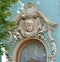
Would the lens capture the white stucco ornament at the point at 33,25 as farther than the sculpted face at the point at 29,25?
No

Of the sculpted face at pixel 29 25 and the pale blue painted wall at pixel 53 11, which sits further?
the sculpted face at pixel 29 25

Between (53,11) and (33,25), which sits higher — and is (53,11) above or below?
above

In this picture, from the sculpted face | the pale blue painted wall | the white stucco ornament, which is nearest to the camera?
the pale blue painted wall

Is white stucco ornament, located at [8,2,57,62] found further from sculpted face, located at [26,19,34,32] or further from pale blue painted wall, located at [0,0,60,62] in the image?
pale blue painted wall, located at [0,0,60,62]

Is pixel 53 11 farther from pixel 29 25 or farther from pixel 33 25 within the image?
pixel 29 25

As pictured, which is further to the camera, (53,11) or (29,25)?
(29,25)

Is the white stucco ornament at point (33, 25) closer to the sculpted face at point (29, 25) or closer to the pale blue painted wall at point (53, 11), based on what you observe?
the sculpted face at point (29, 25)

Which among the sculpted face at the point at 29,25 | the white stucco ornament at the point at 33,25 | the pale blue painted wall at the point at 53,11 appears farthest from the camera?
the sculpted face at the point at 29,25

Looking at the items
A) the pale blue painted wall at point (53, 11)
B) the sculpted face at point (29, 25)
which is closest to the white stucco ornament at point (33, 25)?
the sculpted face at point (29, 25)

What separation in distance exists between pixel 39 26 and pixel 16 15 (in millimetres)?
936

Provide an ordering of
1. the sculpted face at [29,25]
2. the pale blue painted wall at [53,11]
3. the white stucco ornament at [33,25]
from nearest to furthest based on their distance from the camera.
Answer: the pale blue painted wall at [53,11] < the white stucco ornament at [33,25] < the sculpted face at [29,25]

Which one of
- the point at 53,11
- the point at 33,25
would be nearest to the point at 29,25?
the point at 33,25

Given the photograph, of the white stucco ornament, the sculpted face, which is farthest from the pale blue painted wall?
the sculpted face

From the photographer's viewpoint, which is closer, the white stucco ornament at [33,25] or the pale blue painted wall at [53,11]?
the pale blue painted wall at [53,11]
